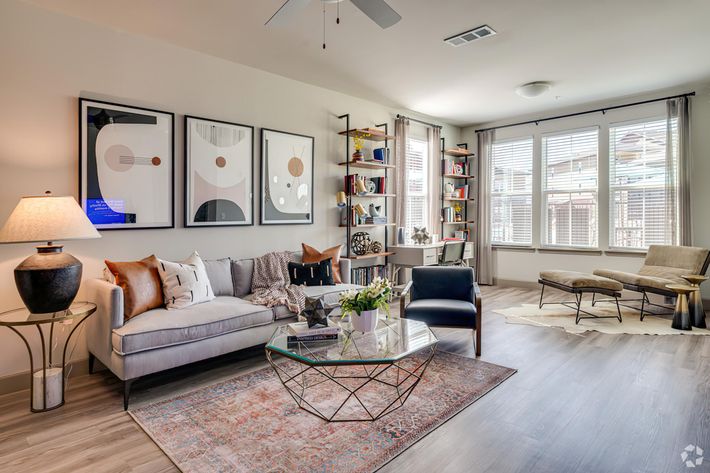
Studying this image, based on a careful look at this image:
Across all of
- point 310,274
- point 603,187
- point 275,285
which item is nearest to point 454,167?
point 603,187

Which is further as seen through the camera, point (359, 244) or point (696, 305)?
point (359, 244)

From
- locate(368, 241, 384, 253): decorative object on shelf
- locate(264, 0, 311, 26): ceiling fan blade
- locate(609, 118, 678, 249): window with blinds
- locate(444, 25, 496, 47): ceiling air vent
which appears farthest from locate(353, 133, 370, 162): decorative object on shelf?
locate(609, 118, 678, 249): window with blinds

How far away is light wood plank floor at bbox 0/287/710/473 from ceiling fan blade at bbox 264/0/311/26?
253cm

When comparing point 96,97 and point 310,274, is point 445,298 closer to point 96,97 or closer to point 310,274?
point 310,274

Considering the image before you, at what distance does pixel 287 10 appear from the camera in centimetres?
248

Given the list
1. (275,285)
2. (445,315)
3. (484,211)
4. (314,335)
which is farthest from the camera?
(484,211)

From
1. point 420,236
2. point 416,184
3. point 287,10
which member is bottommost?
point 420,236

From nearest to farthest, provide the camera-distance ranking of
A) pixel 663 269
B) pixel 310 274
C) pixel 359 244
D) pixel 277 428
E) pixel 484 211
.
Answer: pixel 277 428, pixel 310 274, pixel 663 269, pixel 359 244, pixel 484 211

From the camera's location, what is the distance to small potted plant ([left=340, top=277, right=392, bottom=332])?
8.54 ft

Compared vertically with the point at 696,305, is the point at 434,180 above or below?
above

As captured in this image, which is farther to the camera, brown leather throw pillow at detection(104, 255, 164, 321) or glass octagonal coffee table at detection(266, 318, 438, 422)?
brown leather throw pillow at detection(104, 255, 164, 321)

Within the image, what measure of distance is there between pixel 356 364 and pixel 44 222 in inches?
83.6

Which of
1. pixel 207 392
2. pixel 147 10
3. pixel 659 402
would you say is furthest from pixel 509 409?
pixel 147 10

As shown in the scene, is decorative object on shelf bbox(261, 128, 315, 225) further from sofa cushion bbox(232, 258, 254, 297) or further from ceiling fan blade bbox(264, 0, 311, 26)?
ceiling fan blade bbox(264, 0, 311, 26)
